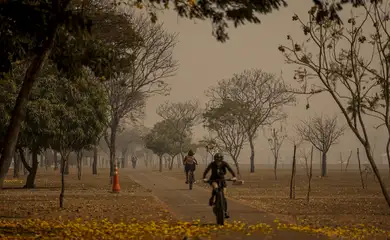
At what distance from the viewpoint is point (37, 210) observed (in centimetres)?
1689

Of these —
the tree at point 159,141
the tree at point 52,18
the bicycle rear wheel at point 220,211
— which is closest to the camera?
the tree at point 52,18

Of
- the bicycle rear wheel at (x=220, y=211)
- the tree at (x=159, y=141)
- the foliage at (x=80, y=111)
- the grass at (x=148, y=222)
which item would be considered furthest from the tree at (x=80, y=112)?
the tree at (x=159, y=141)

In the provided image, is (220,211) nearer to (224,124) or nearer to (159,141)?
(224,124)

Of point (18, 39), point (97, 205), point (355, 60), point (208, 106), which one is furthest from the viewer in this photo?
point (208, 106)

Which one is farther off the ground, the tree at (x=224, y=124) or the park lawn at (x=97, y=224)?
the tree at (x=224, y=124)

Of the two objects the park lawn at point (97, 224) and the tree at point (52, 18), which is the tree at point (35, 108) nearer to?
the park lawn at point (97, 224)

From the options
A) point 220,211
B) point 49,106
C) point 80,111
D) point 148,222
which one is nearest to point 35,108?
point 49,106

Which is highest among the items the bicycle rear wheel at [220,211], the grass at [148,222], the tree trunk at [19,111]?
the tree trunk at [19,111]

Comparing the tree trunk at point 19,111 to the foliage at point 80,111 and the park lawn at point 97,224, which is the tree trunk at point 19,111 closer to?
the park lawn at point 97,224

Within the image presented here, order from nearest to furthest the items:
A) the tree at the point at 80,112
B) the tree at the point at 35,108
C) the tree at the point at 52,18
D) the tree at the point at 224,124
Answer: the tree at the point at 52,18 → the tree at the point at 35,108 → the tree at the point at 80,112 → the tree at the point at 224,124

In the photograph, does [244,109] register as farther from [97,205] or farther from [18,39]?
[18,39]

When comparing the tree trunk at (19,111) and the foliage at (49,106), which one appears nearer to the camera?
the tree trunk at (19,111)

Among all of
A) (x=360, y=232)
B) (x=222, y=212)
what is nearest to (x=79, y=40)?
(x=222, y=212)

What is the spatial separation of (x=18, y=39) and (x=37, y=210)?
6.93 metres
